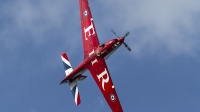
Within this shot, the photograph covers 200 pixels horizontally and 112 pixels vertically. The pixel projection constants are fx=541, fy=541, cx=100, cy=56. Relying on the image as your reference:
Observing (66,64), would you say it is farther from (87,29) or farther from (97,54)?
(87,29)

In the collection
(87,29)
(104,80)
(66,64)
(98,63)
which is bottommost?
(104,80)

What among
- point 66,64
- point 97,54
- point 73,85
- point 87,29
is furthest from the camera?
point 87,29

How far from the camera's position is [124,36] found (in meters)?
82.2

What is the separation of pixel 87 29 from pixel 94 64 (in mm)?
6471

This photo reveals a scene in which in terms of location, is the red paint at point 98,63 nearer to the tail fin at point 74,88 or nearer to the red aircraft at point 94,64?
the red aircraft at point 94,64

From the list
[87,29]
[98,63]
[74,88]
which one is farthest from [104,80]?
[87,29]

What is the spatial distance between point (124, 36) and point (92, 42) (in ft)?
20.3

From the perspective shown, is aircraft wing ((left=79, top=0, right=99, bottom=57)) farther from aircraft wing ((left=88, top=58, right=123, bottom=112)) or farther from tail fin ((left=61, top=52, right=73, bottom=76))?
tail fin ((left=61, top=52, right=73, bottom=76))

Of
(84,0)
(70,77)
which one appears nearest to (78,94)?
(70,77)

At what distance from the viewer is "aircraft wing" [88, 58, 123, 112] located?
83.4 metres

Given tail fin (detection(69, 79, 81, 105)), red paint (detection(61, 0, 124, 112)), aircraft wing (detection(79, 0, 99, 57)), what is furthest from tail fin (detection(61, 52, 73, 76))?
aircraft wing (detection(79, 0, 99, 57))

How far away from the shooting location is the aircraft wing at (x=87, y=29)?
85644 mm

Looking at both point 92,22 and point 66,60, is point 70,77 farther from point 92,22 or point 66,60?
point 92,22

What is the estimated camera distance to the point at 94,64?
8456 centimetres
